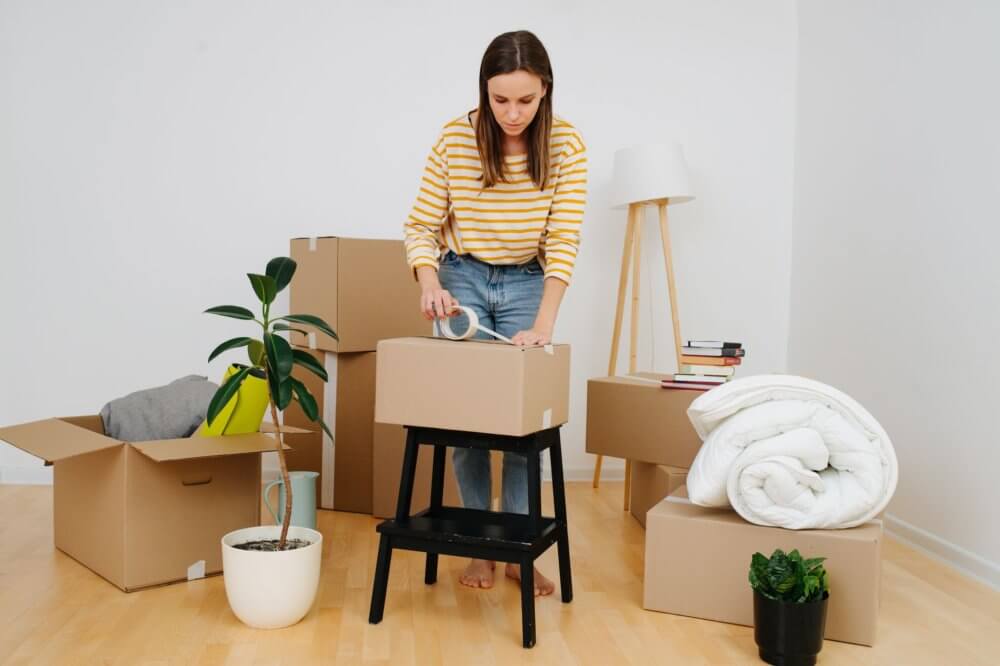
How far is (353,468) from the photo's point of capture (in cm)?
294

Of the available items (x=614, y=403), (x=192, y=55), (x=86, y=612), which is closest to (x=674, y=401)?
(x=614, y=403)

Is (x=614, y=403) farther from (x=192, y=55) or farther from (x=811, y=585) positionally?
(x=192, y=55)

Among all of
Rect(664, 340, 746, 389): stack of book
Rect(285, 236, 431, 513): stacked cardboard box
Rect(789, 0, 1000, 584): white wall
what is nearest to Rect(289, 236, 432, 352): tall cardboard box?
Rect(285, 236, 431, 513): stacked cardboard box

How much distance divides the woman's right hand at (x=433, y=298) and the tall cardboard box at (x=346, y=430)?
0.93m

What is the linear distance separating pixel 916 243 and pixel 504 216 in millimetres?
1406

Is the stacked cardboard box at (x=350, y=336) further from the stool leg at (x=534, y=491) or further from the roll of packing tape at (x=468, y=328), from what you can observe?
the stool leg at (x=534, y=491)

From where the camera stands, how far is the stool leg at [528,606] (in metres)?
1.77

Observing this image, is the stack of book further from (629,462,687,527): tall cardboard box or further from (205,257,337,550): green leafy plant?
(205,257,337,550): green leafy plant

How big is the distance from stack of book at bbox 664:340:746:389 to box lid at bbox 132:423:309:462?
117 cm

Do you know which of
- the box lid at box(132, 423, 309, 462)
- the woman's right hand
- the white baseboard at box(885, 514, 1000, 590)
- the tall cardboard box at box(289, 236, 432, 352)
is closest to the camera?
the woman's right hand

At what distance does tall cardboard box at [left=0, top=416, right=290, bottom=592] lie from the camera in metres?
2.05

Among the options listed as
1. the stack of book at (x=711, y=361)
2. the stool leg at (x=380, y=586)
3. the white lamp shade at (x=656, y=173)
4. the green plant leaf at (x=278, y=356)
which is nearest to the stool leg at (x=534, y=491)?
the stool leg at (x=380, y=586)

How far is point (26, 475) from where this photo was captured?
10.8 ft

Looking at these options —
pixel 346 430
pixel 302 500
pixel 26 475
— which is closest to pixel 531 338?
pixel 302 500
